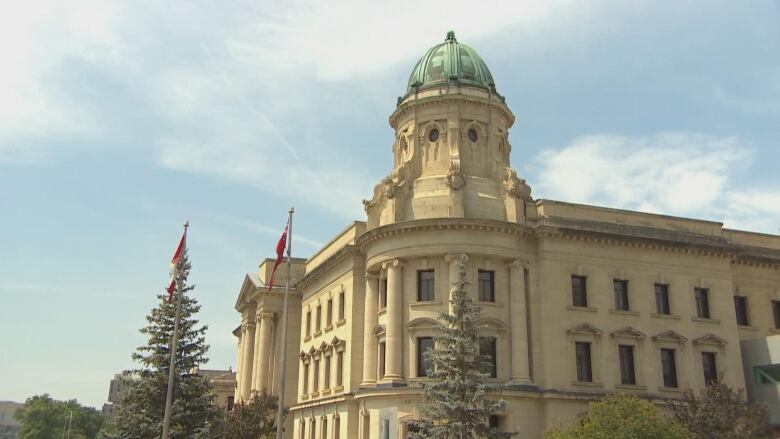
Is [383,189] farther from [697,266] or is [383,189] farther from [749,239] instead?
[749,239]

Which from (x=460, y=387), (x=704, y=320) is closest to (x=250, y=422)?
(x=460, y=387)

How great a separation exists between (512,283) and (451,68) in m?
14.9

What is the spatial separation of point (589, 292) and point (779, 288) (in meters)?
15.1

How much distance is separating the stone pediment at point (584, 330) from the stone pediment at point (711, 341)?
6.39m

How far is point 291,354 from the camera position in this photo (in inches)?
2297

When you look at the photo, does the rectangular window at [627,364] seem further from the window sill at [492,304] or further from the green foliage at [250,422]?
the green foliage at [250,422]

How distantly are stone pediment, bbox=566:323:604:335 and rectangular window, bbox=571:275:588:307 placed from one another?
1.38 metres

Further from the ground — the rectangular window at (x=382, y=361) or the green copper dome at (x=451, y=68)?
the green copper dome at (x=451, y=68)

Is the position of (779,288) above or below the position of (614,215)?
below

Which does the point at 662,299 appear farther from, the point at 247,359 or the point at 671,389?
the point at 247,359

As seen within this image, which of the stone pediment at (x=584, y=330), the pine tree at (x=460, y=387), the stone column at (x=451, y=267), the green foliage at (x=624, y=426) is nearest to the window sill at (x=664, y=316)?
the stone pediment at (x=584, y=330)

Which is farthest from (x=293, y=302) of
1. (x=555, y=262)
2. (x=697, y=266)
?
(x=697, y=266)

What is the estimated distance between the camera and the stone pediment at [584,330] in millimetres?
38781

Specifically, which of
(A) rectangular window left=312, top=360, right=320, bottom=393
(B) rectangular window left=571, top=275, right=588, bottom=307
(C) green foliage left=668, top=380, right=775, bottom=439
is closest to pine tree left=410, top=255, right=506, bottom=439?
(C) green foliage left=668, top=380, right=775, bottom=439
